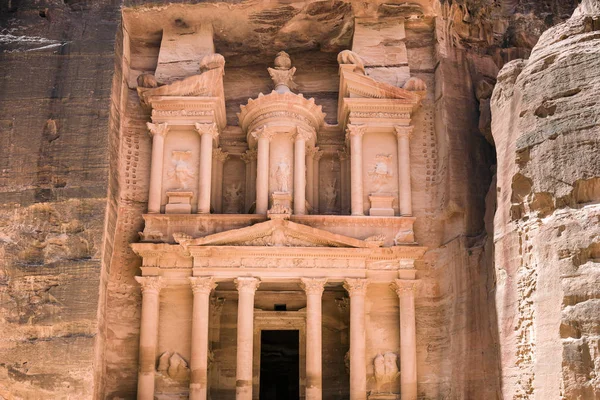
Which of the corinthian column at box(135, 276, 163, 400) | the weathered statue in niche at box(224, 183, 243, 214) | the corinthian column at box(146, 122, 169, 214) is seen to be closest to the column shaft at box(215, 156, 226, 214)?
the weathered statue in niche at box(224, 183, 243, 214)

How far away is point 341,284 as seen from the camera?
1889 centimetres

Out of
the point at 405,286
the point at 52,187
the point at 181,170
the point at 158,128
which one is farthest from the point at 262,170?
the point at 52,187

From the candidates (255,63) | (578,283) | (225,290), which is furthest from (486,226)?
(255,63)

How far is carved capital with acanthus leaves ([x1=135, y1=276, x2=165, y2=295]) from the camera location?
716 inches

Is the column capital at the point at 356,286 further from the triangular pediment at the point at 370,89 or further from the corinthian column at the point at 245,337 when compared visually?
the triangular pediment at the point at 370,89

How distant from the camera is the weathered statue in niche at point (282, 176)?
19.4m

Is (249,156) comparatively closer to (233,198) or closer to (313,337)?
(233,198)

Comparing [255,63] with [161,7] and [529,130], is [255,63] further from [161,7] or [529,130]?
[529,130]

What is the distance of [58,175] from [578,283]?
11.1 meters

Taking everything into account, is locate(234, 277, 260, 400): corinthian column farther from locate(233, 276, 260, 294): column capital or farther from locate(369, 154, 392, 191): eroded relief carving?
locate(369, 154, 392, 191): eroded relief carving

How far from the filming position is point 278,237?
1847 centimetres

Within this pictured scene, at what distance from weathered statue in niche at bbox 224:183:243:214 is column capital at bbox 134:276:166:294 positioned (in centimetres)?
304

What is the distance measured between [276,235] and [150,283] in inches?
119

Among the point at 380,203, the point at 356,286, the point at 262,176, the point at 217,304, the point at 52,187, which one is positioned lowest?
the point at 217,304
